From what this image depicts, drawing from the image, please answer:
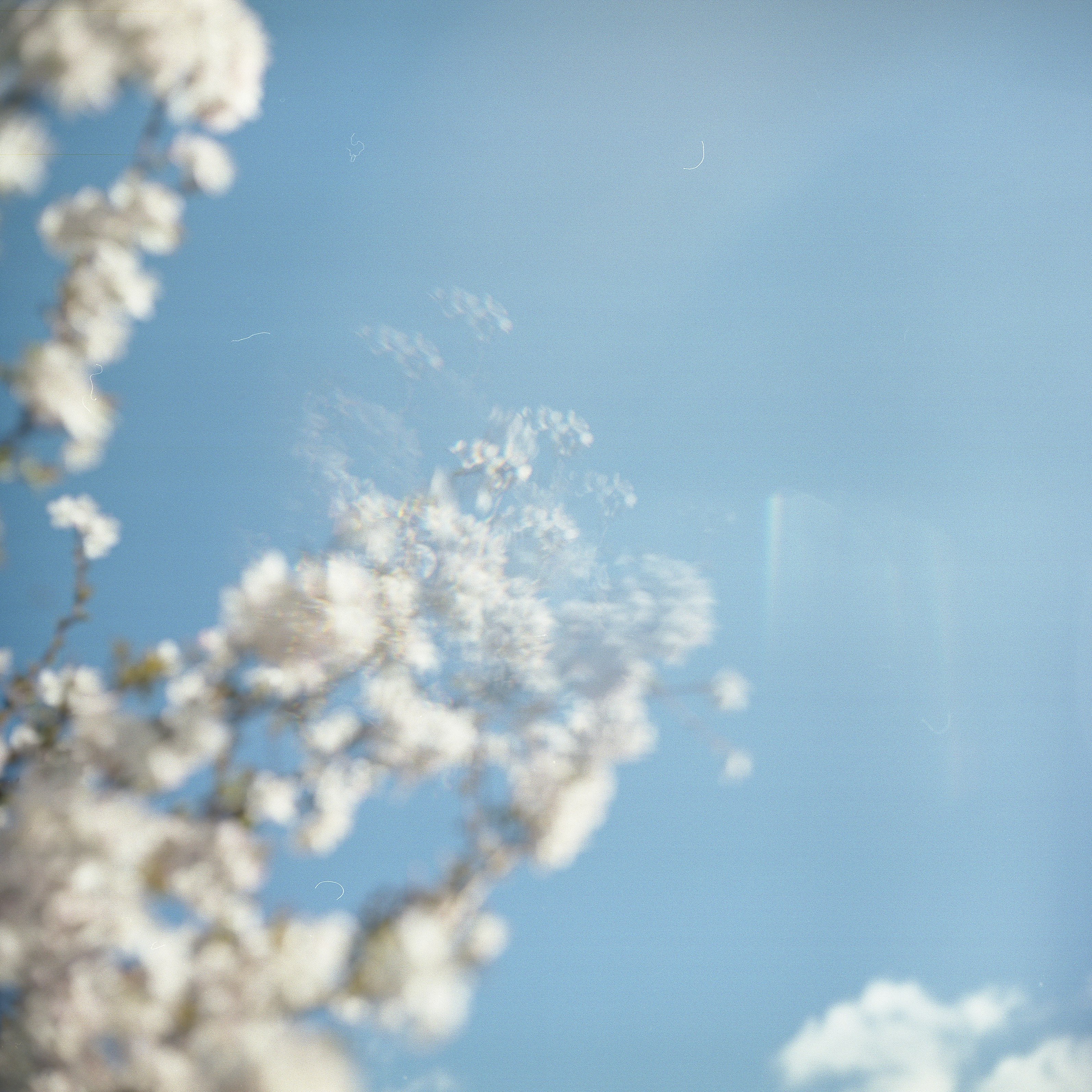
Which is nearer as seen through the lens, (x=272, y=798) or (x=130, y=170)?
(x=130, y=170)

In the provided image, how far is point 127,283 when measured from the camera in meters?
1.29

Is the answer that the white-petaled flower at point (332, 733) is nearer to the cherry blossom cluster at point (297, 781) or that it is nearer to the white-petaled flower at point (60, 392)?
the cherry blossom cluster at point (297, 781)

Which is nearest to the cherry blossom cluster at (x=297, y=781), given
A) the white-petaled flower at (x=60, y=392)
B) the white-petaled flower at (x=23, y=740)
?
the white-petaled flower at (x=23, y=740)

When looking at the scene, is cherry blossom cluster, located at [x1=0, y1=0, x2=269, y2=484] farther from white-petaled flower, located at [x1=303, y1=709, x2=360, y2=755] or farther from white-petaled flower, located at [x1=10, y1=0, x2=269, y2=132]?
white-petaled flower, located at [x1=303, y1=709, x2=360, y2=755]

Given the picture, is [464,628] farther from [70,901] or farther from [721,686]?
[70,901]

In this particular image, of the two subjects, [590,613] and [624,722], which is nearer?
[624,722]

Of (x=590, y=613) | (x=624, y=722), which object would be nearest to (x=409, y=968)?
(x=624, y=722)

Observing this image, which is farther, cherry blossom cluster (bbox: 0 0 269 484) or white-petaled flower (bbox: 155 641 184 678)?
white-petaled flower (bbox: 155 641 184 678)

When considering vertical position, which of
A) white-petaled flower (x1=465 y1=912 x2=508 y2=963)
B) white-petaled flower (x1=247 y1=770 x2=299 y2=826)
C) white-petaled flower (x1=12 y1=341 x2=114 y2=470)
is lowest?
white-petaled flower (x1=465 y1=912 x2=508 y2=963)

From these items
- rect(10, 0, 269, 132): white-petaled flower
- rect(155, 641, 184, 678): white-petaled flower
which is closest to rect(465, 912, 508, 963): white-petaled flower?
rect(155, 641, 184, 678): white-petaled flower

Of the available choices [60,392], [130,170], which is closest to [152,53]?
[130,170]

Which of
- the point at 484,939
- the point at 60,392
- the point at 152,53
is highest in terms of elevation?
the point at 152,53

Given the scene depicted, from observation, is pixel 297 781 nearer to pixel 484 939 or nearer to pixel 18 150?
pixel 484 939

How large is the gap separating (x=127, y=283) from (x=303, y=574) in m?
0.83
